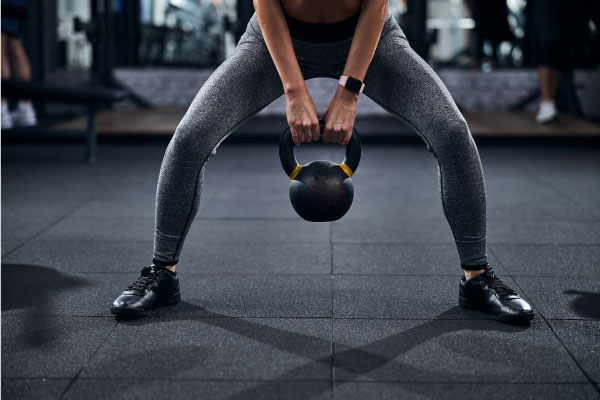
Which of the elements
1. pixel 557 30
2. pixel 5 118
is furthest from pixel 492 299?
pixel 5 118

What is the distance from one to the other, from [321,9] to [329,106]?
286 millimetres

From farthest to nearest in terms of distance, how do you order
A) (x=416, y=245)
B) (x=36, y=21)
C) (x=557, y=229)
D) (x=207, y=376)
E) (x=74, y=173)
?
(x=36, y=21)
(x=74, y=173)
(x=557, y=229)
(x=416, y=245)
(x=207, y=376)

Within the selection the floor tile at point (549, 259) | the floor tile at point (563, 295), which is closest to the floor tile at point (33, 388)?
the floor tile at point (563, 295)

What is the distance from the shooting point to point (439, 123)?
6.89 ft

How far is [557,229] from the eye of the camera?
3465 mm

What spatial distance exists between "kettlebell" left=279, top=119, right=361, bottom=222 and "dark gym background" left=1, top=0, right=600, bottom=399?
1.16 ft

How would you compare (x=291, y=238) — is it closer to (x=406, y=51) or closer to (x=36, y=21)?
(x=406, y=51)

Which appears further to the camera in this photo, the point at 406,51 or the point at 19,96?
the point at 19,96

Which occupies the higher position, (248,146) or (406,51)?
(406,51)

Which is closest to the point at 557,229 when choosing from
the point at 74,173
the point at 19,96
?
the point at 74,173

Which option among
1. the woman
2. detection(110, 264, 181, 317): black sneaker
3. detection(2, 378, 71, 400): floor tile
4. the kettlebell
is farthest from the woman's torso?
detection(2, 378, 71, 400): floor tile

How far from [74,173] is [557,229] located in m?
3.40

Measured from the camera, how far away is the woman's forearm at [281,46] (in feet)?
6.75

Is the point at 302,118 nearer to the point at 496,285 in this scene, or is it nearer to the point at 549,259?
the point at 496,285
